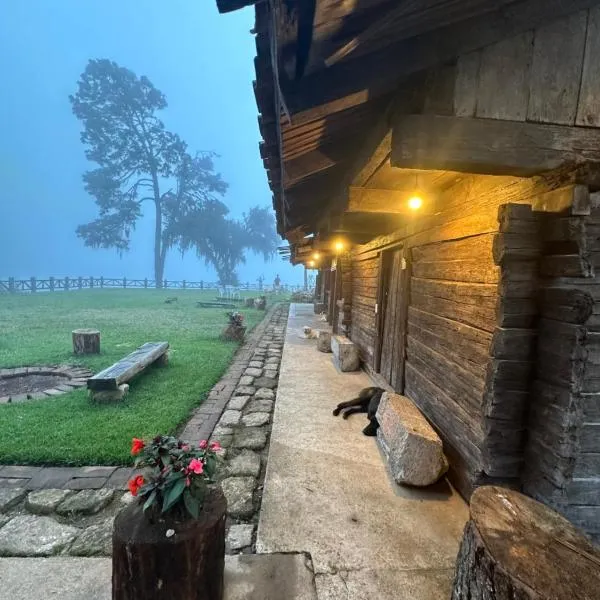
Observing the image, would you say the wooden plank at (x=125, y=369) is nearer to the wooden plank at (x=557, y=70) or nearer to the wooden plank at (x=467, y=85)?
the wooden plank at (x=467, y=85)

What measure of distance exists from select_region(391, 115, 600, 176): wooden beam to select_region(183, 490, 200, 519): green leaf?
2089mm

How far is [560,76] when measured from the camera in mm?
2068

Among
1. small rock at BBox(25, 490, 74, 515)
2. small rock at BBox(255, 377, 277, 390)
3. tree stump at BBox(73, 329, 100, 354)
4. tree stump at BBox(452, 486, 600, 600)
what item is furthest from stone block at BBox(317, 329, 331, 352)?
tree stump at BBox(452, 486, 600, 600)

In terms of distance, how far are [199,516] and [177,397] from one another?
3.57 meters

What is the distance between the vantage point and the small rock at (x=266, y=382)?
5.66m

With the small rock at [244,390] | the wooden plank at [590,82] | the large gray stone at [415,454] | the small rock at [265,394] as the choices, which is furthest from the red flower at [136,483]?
the small rock at [244,390]

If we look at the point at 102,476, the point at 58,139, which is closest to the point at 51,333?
the point at 102,476

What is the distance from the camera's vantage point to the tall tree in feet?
125

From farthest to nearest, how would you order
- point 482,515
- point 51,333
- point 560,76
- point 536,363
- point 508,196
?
point 51,333 < point 508,196 < point 536,363 < point 560,76 < point 482,515

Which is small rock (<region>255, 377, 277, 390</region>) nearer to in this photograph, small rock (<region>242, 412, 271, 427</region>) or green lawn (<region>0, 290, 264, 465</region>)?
green lawn (<region>0, 290, 264, 465</region>)

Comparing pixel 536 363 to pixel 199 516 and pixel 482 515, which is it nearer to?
pixel 482 515

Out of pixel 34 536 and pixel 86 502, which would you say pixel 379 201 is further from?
pixel 34 536

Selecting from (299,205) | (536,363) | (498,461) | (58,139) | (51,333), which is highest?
(58,139)

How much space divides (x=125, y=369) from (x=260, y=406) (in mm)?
2174
